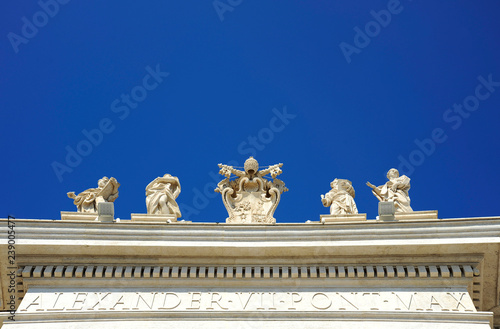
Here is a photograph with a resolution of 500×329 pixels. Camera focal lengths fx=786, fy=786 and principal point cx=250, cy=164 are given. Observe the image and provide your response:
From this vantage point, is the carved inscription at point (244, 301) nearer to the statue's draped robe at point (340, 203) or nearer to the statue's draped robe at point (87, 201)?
the statue's draped robe at point (340, 203)

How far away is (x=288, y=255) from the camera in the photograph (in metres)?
17.0

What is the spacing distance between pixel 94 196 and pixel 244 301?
5.14 metres

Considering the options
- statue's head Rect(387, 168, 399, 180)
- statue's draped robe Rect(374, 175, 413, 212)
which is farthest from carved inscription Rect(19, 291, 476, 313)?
statue's head Rect(387, 168, 399, 180)

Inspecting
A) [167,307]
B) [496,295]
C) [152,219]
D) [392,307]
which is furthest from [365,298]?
[152,219]

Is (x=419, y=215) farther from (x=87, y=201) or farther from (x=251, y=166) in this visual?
(x=87, y=201)


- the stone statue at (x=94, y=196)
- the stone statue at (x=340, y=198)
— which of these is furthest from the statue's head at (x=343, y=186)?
the stone statue at (x=94, y=196)

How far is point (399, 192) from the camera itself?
19.3m

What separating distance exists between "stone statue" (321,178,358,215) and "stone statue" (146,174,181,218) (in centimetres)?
366

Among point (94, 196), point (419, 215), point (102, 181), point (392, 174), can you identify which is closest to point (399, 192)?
point (392, 174)

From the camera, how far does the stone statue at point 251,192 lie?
61.6ft

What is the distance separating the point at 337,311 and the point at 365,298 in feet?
2.32

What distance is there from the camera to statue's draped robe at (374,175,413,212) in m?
19.0

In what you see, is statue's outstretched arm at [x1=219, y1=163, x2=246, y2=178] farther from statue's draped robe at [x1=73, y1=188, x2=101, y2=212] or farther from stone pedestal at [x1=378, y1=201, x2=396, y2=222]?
stone pedestal at [x1=378, y1=201, x2=396, y2=222]

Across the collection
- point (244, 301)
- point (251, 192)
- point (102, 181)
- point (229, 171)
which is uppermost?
point (229, 171)
